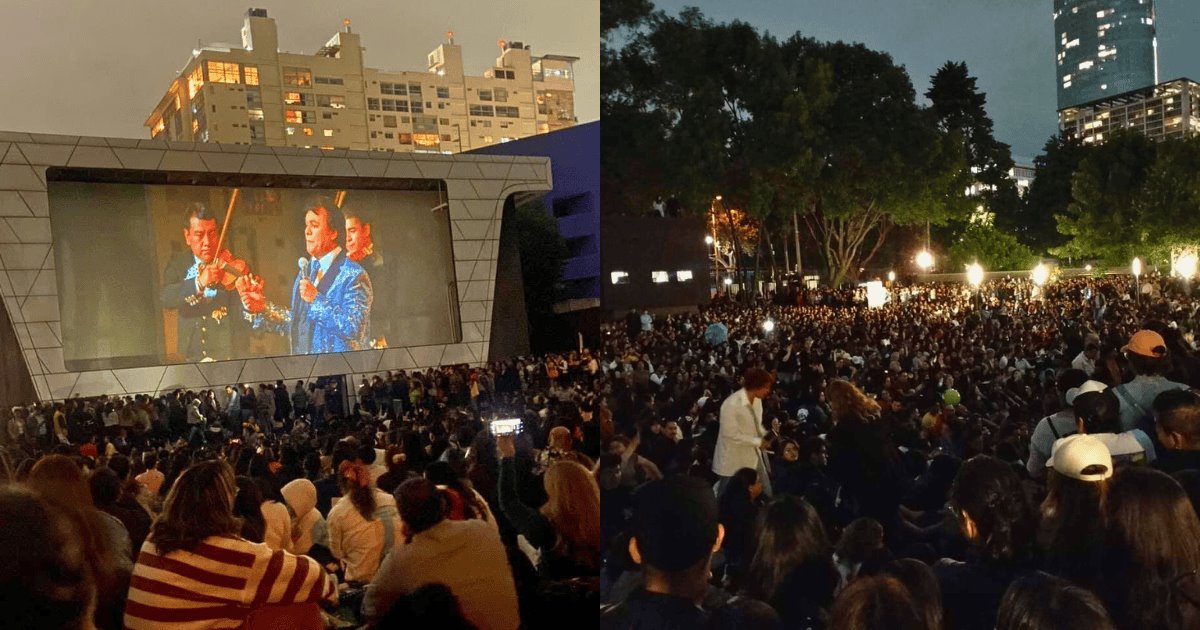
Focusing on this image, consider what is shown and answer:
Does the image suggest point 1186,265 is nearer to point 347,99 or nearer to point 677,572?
point 677,572

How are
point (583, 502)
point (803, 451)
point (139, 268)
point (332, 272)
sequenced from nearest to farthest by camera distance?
point (583, 502)
point (803, 451)
point (139, 268)
point (332, 272)

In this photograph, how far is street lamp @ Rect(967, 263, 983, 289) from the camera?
209 inches

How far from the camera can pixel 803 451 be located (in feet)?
12.9

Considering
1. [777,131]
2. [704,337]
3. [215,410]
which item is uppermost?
[777,131]

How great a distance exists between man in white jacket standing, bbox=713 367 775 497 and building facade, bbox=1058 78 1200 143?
2357 mm

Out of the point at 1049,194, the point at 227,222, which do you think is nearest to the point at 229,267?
the point at 227,222

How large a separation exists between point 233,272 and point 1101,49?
16153mm

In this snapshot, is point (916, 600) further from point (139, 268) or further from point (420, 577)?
point (139, 268)

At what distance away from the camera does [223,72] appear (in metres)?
35.3

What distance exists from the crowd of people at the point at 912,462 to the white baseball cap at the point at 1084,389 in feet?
0.05

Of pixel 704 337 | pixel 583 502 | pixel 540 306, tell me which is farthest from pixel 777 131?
pixel 540 306

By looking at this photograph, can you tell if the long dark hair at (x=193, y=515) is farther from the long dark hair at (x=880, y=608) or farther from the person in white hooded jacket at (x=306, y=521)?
the long dark hair at (x=880, y=608)

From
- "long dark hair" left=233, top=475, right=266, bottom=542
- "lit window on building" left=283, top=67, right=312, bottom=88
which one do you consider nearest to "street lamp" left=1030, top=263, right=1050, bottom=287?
"long dark hair" left=233, top=475, right=266, bottom=542

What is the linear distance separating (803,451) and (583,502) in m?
1.03
